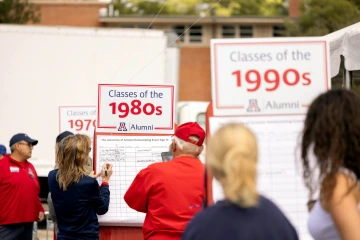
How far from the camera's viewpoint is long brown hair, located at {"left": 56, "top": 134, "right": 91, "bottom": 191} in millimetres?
7551

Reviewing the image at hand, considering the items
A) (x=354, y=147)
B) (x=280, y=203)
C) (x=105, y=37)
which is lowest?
(x=280, y=203)

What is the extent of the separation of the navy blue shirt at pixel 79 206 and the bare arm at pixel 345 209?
4119 millimetres

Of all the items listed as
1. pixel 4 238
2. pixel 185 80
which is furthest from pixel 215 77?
pixel 185 80

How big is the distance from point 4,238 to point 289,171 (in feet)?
18.1

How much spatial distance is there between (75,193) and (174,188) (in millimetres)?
1516

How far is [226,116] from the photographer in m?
5.04

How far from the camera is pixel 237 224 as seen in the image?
349 centimetres

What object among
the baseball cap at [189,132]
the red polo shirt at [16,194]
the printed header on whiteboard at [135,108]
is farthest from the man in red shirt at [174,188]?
the red polo shirt at [16,194]

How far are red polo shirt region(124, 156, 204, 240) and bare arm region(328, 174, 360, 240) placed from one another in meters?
2.68

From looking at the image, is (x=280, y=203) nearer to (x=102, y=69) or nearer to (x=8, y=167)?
(x=8, y=167)

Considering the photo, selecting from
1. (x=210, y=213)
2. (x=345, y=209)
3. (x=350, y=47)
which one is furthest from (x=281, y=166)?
(x=350, y=47)

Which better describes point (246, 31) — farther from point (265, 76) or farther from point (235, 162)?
point (235, 162)

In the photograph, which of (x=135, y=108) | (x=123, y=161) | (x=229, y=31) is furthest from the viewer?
(x=229, y=31)

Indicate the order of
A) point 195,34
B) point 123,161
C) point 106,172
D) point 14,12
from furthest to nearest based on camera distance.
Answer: point 195,34, point 14,12, point 123,161, point 106,172
